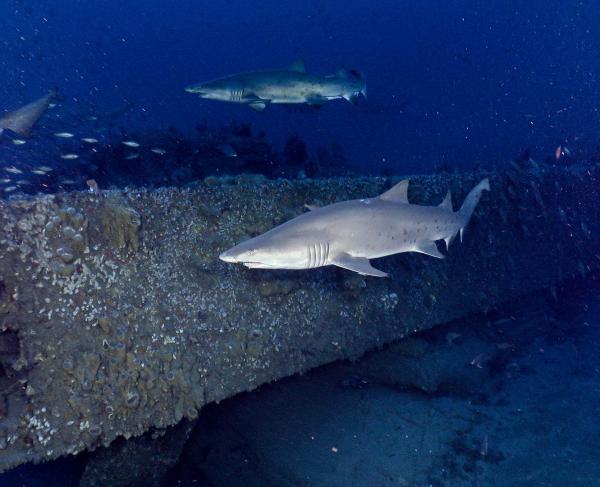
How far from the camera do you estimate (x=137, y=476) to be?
4285 millimetres

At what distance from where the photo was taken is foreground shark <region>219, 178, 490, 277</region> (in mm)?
3682

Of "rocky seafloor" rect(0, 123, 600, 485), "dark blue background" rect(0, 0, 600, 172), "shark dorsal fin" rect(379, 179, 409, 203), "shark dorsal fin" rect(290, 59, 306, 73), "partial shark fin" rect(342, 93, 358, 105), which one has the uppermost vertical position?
"dark blue background" rect(0, 0, 600, 172)

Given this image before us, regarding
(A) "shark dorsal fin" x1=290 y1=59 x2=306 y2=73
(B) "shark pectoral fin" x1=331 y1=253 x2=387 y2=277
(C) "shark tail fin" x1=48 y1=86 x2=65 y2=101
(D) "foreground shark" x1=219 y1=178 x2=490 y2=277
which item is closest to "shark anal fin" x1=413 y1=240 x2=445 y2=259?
(D) "foreground shark" x1=219 y1=178 x2=490 y2=277

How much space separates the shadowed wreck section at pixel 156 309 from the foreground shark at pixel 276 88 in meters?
2.26

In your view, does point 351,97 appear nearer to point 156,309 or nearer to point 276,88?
point 276,88

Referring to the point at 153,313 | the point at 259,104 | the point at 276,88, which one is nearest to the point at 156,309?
the point at 153,313

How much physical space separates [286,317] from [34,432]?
106 inches

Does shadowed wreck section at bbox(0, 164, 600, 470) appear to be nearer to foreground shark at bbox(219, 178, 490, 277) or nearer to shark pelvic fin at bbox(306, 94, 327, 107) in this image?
foreground shark at bbox(219, 178, 490, 277)

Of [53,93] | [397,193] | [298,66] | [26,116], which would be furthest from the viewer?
[298,66]

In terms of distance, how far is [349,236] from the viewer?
13.8 ft

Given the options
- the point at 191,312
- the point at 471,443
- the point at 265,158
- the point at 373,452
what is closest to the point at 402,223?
the point at 191,312

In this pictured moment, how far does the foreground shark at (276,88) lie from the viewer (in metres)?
7.14

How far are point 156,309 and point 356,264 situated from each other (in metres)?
2.18

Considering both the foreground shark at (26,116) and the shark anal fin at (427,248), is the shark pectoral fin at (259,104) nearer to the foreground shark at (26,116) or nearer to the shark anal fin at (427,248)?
the foreground shark at (26,116)
